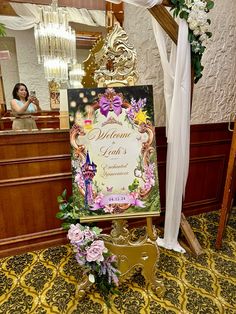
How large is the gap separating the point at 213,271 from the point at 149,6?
204cm

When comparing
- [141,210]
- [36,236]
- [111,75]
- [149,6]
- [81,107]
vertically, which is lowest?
[36,236]

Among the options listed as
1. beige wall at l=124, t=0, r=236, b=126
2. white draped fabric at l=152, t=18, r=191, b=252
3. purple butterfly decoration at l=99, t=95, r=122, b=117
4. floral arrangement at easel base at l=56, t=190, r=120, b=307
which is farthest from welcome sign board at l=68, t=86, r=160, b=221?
beige wall at l=124, t=0, r=236, b=126

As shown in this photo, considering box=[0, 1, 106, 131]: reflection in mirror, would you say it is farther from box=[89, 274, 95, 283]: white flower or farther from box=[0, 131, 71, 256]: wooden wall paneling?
box=[89, 274, 95, 283]: white flower

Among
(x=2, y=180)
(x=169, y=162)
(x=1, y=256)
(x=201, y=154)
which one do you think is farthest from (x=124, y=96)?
(x=1, y=256)

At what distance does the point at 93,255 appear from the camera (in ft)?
4.82

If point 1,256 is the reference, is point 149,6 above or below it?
above

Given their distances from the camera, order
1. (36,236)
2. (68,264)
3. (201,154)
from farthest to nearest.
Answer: (201,154)
(36,236)
(68,264)

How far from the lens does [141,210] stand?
1534mm

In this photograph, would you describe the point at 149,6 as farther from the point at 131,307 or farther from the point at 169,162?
the point at 131,307

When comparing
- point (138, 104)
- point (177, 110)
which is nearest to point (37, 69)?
point (138, 104)

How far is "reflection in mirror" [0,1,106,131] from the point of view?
1812 mm

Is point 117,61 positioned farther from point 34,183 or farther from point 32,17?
point 34,183

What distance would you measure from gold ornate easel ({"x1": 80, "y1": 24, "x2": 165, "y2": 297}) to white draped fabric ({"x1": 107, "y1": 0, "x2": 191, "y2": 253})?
0.31 metres

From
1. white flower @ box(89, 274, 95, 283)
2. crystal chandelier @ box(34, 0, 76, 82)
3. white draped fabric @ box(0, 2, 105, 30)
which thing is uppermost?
white draped fabric @ box(0, 2, 105, 30)
